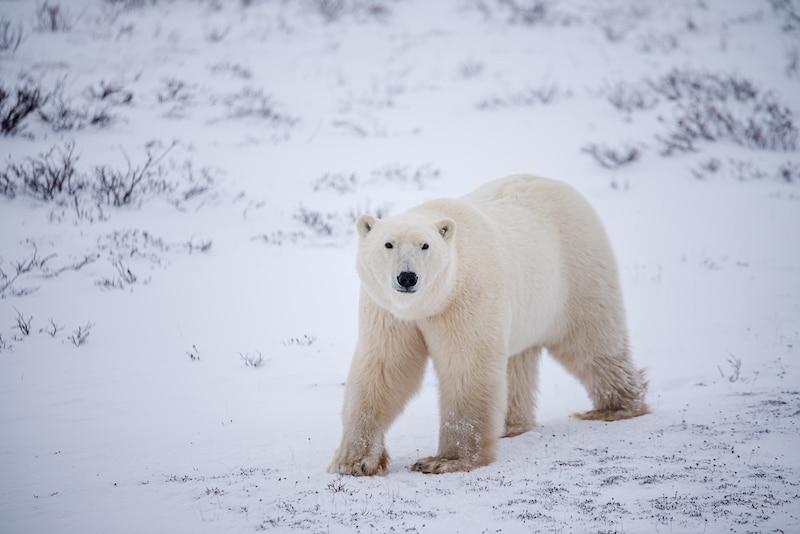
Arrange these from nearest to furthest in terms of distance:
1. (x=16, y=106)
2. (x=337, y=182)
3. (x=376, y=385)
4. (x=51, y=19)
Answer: (x=376, y=385), (x=16, y=106), (x=337, y=182), (x=51, y=19)

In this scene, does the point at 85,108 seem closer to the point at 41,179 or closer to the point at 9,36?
the point at 41,179

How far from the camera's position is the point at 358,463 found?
3.81m

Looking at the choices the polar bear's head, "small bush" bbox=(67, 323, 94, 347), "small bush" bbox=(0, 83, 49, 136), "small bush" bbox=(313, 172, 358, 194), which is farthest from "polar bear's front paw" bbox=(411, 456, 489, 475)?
"small bush" bbox=(0, 83, 49, 136)

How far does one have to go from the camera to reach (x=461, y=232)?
4137 mm

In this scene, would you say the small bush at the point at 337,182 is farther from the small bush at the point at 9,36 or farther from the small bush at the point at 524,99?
the small bush at the point at 9,36

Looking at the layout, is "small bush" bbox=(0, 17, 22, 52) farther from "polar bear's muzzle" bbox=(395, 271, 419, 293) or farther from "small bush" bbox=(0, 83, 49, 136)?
"polar bear's muzzle" bbox=(395, 271, 419, 293)

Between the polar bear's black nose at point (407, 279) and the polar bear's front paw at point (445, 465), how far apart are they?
107cm

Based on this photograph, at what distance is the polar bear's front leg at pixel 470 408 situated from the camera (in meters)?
3.85

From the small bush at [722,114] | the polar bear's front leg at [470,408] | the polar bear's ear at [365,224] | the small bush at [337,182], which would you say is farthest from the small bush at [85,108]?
the small bush at [722,114]

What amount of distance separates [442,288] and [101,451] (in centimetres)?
241

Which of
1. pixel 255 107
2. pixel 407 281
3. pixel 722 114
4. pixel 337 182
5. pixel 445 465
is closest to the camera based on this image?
pixel 407 281

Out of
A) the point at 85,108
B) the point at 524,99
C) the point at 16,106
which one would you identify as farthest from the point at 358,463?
the point at 524,99

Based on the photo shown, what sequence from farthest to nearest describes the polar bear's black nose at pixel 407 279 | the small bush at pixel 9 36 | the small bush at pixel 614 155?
the small bush at pixel 9 36 → the small bush at pixel 614 155 → the polar bear's black nose at pixel 407 279

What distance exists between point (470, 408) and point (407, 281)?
89 centimetres
